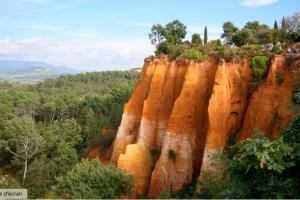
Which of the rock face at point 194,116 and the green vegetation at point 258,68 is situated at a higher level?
the green vegetation at point 258,68

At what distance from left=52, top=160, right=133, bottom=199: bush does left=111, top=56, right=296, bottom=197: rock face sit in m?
3.30

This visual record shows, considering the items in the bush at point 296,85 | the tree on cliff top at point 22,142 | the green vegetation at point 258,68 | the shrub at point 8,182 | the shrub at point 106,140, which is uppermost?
the green vegetation at point 258,68

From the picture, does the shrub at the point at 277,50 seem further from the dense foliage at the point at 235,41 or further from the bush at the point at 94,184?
the bush at the point at 94,184

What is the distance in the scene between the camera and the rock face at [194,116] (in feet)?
70.6

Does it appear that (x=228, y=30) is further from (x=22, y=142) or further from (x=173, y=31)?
(x=22, y=142)

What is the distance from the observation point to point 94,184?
67.7ft

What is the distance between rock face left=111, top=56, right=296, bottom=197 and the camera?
2153cm

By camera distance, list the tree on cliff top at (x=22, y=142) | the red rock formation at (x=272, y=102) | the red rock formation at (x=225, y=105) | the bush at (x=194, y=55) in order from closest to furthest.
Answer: the red rock formation at (x=272, y=102)
the red rock formation at (x=225, y=105)
the bush at (x=194, y=55)
the tree on cliff top at (x=22, y=142)

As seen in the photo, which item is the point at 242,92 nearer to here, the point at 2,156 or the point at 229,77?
the point at 229,77

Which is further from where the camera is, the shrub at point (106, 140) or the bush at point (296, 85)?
the shrub at point (106, 140)

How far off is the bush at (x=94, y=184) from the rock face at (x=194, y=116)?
3.30 meters

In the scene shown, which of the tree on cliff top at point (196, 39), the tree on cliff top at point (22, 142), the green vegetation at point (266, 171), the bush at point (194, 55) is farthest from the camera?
the tree on cliff top at point (22, 142)

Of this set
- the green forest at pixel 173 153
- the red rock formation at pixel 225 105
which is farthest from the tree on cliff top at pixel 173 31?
the red rock formation at pixel 225 105

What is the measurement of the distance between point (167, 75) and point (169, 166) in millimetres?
6772
